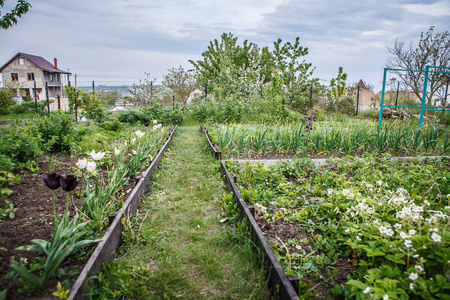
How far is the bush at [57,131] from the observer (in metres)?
4.64

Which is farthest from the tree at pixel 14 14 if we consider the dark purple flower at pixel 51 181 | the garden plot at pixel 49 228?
the dark purple flower at pixel 51 181

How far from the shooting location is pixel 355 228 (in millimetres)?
2078

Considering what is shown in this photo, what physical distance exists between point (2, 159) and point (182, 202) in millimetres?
2005

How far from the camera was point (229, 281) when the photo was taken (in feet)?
6.23

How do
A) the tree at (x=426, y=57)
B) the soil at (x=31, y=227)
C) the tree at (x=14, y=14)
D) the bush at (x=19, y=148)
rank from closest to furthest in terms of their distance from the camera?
the soil at (x=31, y=227) → the bush at (x=19, y=148) → the tree at (x=14, y=14) → the tree at (x=426, y=57)

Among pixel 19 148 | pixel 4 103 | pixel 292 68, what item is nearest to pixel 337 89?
pixel 292 68

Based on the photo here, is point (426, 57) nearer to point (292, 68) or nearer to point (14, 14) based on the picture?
point (292, 68)

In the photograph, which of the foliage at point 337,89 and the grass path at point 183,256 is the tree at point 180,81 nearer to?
the foliage at point 337,89

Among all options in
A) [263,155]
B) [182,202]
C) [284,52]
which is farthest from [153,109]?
[284,52]

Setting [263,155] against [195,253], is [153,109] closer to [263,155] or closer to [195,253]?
[263,155]

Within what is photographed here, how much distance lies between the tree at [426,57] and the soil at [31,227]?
Result: 47.1 ft

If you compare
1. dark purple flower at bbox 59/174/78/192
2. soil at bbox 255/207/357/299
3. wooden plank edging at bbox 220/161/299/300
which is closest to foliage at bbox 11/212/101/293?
dark purple flower at bbox 59/174/78/192

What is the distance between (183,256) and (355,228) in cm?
149

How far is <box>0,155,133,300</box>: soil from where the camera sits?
5.16 feet
